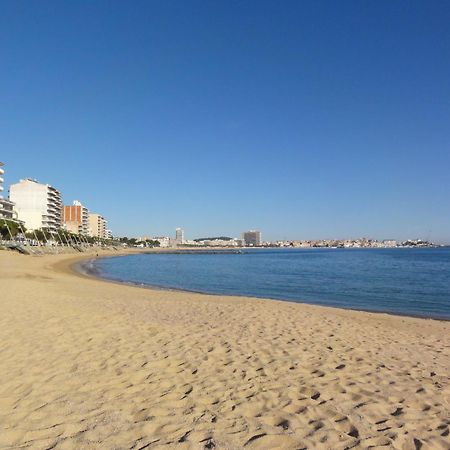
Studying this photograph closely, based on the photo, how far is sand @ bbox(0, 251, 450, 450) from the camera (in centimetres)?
436

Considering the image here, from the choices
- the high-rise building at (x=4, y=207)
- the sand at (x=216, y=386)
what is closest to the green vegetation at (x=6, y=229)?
the high-rise building at (x=4, y=207)

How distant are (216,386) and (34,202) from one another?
143m

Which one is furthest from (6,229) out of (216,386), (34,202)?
(216,386)

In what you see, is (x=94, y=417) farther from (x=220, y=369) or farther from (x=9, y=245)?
(x=9, y=245)

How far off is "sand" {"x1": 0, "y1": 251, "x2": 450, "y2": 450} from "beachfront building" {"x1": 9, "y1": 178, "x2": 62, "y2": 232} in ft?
431

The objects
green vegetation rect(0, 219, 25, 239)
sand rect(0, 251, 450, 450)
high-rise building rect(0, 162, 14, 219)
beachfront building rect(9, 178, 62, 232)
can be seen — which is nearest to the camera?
sand rect(0, 251, 450, 450)

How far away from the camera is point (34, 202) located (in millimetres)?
133500

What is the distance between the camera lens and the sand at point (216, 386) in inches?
171

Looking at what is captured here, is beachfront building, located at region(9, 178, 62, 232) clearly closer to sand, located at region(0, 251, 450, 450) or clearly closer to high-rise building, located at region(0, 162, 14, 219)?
high-rise building, located at region(0, 162, 14, 219)

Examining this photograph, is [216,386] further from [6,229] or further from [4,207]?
[4,207]

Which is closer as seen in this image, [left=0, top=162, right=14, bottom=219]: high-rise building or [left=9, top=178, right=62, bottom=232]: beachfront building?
[left=0, top=162, right=14, bottom=219]: high-rise building

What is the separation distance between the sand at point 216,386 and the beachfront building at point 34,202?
131m

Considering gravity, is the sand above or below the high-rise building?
below

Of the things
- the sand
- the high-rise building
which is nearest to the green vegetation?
the high-rise building
